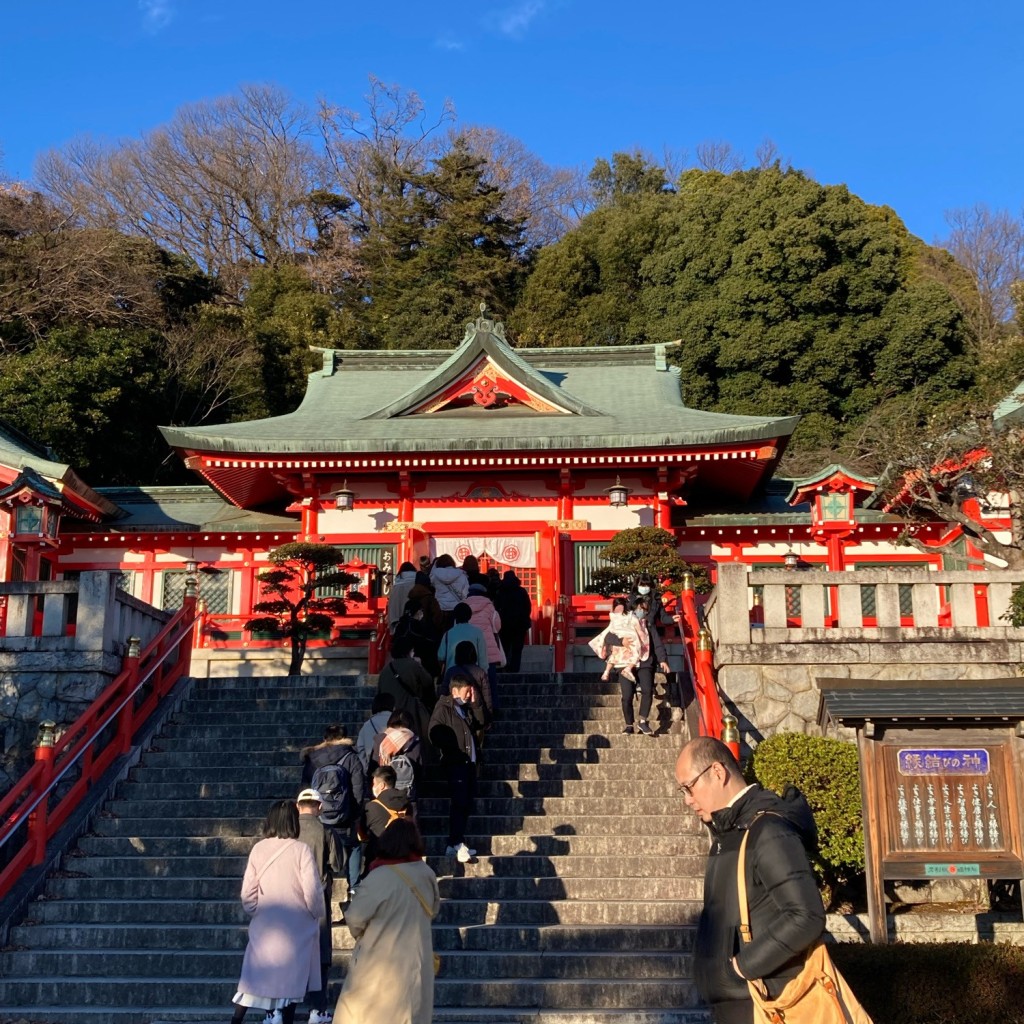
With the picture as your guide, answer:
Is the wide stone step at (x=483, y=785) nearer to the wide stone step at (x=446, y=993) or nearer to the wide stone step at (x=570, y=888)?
the wide stone step at (x=570, y=888)

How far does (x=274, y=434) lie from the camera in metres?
19.2

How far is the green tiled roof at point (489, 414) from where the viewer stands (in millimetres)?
18422

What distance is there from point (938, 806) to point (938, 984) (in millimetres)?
1809

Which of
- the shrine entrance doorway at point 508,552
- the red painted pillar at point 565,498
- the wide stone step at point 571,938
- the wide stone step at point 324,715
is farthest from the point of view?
the shrine entrance doorway at point 508,552

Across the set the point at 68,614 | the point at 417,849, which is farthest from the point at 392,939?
the point at 68,614

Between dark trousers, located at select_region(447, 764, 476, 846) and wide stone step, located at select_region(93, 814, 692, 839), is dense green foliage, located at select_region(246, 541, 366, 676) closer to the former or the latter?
wide stone step, located at select_region(93, 814, 692, 839)

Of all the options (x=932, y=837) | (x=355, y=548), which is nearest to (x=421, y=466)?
(x=355, y=548)

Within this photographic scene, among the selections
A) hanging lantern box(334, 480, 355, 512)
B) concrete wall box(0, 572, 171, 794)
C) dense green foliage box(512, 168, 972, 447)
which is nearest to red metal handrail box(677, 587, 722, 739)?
concrete wall box(0, 572, 171, 794)

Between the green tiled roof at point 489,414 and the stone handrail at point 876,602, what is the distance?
671 cm

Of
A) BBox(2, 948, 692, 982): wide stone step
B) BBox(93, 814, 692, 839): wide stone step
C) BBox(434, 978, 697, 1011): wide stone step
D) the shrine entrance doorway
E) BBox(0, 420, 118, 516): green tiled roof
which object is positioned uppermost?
BBox(0, 420, 118, 516): green tiled roof

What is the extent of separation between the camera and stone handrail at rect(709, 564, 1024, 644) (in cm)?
1152

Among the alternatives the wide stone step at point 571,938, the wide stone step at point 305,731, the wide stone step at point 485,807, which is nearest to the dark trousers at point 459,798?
the wide stone step at point 485,807

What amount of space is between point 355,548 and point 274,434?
2.39 metres

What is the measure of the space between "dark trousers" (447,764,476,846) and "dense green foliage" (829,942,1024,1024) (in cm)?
318
